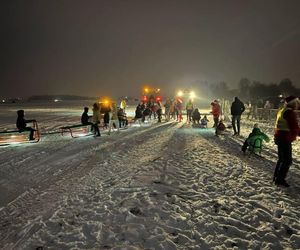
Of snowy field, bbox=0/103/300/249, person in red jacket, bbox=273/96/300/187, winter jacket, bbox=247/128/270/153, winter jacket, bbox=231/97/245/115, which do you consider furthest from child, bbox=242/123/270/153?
winter jacket, bbox=231/97/245/115

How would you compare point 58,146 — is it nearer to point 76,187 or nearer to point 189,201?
point 76,187

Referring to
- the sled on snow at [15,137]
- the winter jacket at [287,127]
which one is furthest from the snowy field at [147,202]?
the sled on snow at [15,137]

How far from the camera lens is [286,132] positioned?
6.68m

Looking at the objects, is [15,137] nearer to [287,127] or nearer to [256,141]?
[256,141]

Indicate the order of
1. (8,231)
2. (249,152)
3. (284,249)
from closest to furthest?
(284,249), (8,231), (249,152)

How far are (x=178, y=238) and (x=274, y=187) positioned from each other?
3224 mm

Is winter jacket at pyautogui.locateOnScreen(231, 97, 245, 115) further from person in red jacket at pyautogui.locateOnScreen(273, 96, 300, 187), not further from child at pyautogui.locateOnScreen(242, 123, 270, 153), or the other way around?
person in red jacket at pyautogui.locateOnScreen(273, 96, 300, 187)

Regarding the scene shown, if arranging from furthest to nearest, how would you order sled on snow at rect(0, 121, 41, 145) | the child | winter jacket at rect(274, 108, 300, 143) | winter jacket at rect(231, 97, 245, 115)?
winter jacket at rect(231, 97, 245, 115) < sled on snow at rect(0, 121, 41, 145) < the child < winter jacket at rect(274, 108, 300, 143)

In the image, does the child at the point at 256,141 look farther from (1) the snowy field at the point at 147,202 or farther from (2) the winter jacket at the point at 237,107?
(2) the winter jacket at the point at 237,107

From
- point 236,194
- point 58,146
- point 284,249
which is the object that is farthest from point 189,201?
point 58,146

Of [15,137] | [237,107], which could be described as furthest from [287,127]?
[15,137]

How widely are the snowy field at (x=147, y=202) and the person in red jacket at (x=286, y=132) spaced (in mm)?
→ 490

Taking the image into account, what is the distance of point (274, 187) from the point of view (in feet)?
22.2

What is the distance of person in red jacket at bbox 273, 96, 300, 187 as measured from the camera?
21.6 feet
